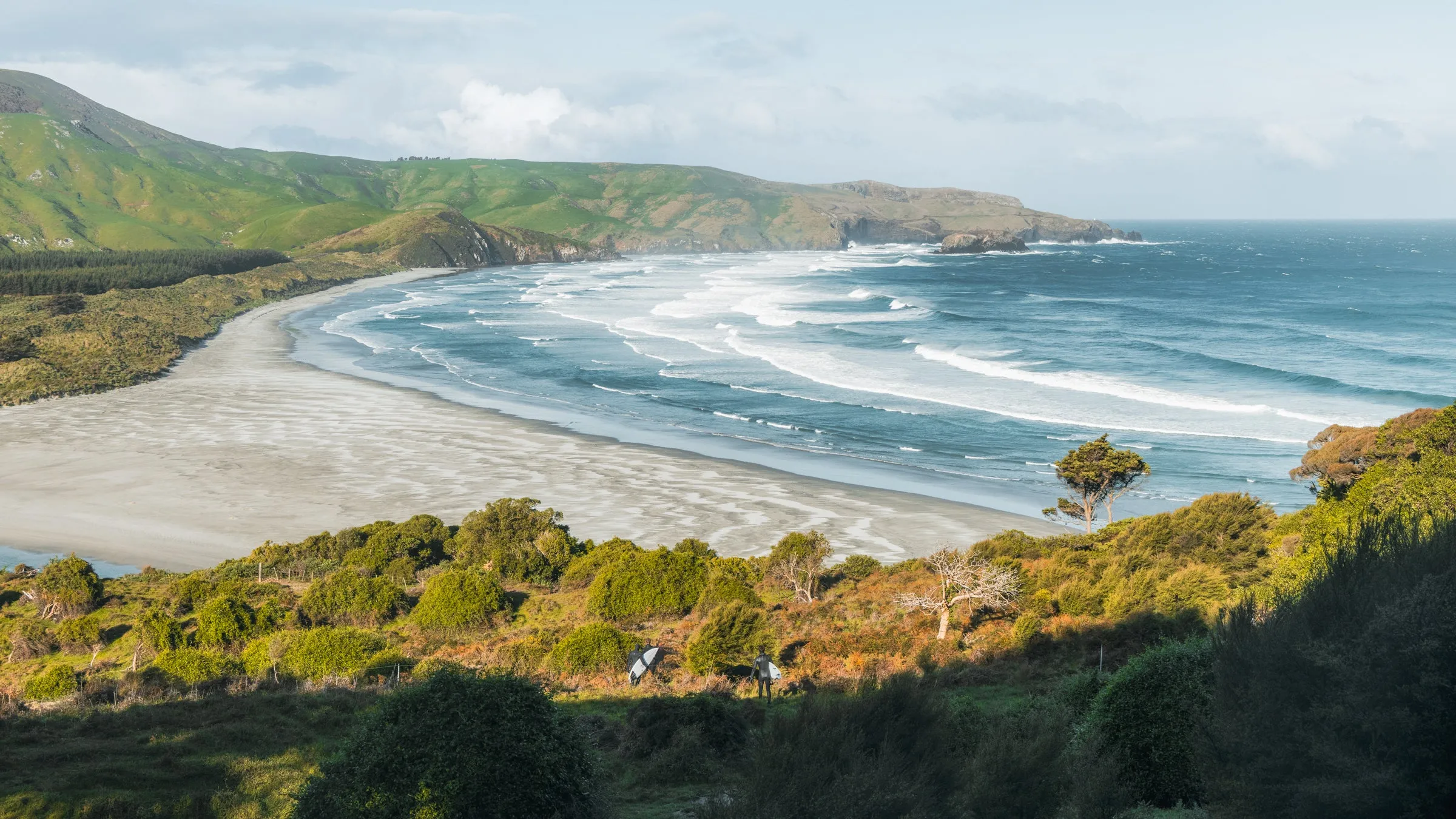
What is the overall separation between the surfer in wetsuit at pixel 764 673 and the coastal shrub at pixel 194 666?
34.3 ft

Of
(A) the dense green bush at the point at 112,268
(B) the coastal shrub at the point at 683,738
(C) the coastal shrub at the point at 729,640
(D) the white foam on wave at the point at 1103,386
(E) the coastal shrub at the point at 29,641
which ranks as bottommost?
(E) the coastal shrub at the point at 29,641

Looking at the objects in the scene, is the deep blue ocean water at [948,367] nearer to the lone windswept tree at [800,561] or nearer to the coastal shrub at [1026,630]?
the lone windswept tree at [800,561]

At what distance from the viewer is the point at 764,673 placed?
63.0ft

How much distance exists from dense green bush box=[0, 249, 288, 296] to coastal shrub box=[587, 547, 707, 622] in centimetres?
11113

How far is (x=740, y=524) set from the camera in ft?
121

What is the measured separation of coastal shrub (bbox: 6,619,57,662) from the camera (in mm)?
22844

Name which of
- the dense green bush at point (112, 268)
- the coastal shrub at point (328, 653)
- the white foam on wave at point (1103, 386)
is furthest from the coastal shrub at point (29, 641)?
the dense green bush at point (112, 268)

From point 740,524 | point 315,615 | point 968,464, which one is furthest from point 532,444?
point 315,615

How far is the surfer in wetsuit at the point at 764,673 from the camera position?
18.9 m

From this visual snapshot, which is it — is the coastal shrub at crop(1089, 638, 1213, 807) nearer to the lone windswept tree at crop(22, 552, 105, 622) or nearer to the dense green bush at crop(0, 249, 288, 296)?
the lone windswept tree at crop(22, 552, 105, 622)

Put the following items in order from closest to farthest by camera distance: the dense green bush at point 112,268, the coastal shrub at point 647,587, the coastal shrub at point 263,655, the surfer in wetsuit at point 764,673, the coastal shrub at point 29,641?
the surfer in wetsuit at point 764,673, the coastal shrub at point 263,655, the coastal shrub at point 29,641, the coastal shrub at point 647,587, the dense green bush at point 112,268

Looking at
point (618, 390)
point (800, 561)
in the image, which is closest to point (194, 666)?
point (800, 561)

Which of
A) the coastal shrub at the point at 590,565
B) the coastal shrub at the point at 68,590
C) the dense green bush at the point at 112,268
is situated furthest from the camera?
the dense green bush at the point at 112,268

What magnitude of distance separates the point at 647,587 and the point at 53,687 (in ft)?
41.6
